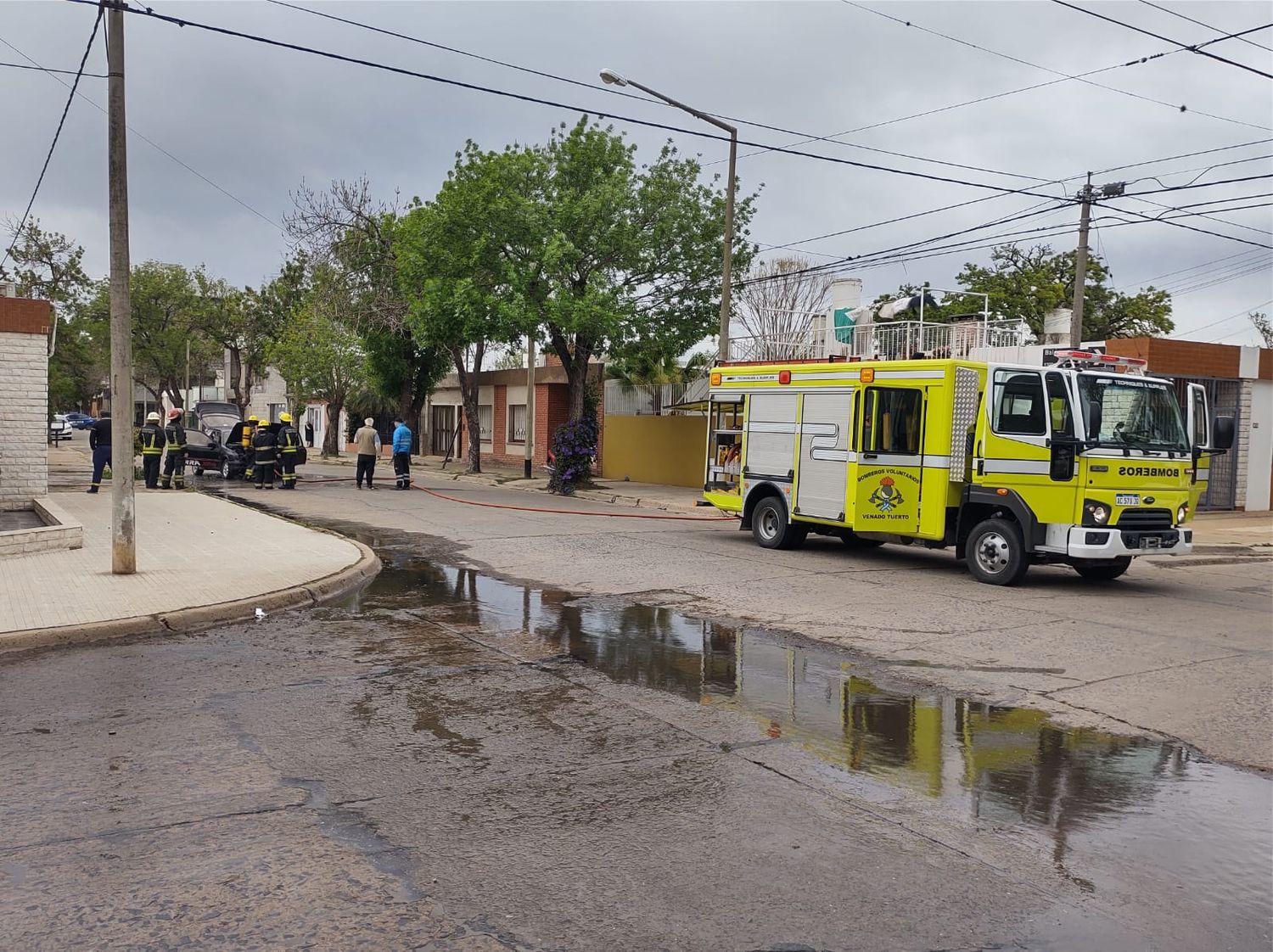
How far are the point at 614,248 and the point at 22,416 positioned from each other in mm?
13579

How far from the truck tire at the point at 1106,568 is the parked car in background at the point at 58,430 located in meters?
52.3

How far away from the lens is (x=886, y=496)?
13484mm

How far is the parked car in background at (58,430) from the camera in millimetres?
55731

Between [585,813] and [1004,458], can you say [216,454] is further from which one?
[585,813]

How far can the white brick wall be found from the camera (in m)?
18.0

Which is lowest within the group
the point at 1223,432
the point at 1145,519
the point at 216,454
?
the point at 216,454

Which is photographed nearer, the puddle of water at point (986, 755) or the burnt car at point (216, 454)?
the puddle of water at point (986, 755)

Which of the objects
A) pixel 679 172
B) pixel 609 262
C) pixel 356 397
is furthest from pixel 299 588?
pixel 356 397

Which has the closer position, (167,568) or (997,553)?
(167,568)

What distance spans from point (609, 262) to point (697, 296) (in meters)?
2.50

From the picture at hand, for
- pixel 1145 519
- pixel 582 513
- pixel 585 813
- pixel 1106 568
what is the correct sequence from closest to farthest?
pixel 585 813, pixel 1145 519, pixel 1106 568, pixel 582 513

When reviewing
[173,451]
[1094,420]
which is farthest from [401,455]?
[1094,420]

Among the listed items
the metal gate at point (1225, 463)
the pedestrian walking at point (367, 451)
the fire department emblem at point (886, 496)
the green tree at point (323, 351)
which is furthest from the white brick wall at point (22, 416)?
the metal gate at point (1225, 463)

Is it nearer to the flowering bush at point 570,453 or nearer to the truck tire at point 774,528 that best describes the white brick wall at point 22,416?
the flowering bush at point 570,453
